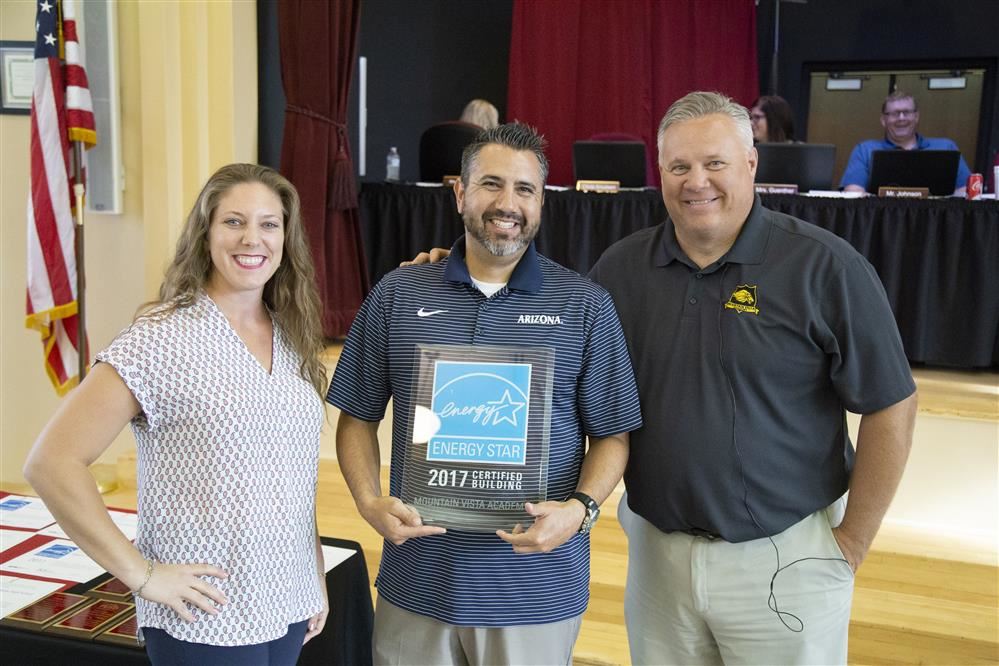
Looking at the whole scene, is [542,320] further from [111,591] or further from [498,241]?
[111,591]

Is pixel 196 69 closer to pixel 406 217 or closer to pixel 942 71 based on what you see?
pixel 406 217

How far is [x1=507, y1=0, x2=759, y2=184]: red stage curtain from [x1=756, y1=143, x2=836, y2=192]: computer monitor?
2.74 m

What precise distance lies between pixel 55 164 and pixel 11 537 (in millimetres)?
2194

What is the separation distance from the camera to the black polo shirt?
5.71ft

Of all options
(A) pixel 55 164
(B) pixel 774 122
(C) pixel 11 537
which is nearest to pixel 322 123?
(A) pixel 55 164

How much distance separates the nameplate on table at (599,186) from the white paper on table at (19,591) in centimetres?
339

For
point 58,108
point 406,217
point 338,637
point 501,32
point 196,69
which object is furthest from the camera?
point 501,32

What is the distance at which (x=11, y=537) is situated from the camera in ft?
7.50

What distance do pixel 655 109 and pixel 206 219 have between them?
21.5 ft

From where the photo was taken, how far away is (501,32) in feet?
26.9

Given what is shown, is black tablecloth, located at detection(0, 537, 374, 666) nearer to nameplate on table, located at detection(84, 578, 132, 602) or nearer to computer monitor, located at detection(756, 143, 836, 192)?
nameplate on table, located at detection(84, 578, 132, 602)

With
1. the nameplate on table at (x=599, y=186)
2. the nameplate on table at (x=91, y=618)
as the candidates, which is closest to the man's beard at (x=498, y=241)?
the nameplate on table at (x=91, y=618)

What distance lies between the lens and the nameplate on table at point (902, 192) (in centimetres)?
444

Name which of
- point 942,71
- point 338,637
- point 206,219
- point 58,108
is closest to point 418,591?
point 338,637
